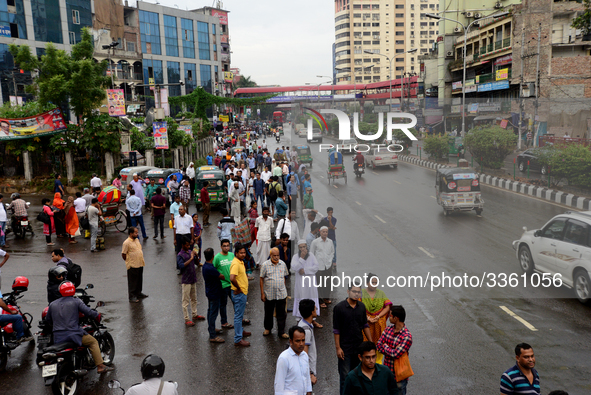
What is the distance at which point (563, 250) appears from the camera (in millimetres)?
9891

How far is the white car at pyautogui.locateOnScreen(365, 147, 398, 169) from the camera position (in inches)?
474

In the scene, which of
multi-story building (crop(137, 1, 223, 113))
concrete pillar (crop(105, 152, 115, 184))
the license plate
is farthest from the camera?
multi-story building (crop(137, 1, 223, 113))

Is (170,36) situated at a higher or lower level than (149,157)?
higher

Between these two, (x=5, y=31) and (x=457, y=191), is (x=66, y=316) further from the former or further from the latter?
(x=5, y=31)

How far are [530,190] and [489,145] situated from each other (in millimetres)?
1507

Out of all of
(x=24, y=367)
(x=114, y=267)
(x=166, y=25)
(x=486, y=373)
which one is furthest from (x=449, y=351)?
(x=166, y=25)

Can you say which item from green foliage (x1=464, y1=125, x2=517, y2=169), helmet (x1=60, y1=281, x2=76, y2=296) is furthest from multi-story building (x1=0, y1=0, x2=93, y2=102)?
helmet (x1=60, y1=281, x2=76, y2=296)

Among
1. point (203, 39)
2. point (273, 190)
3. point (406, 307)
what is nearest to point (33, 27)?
point (203, 39)

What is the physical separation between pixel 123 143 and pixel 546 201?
22.5m

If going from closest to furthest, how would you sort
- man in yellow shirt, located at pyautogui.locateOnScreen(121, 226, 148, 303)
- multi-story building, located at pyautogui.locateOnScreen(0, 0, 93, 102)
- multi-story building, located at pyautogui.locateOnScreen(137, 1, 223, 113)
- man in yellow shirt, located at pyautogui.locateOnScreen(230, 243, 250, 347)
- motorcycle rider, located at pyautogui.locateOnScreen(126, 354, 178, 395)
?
1. motorcycle rider, located at pyautogui.locateOnScreen(126, 354, 178, 395)
2. man in yellow shirt, located at pyautogui.locateOnScreen(230, 243, 250, 347)
3. man in yellow shirt, located at pyautogui.locateOnScreen(121, 226, 148, 303)
4. multi-story building, located at pyautogui.locateOnScreen(0, 0, 93, 102)
5. multi-story building, located at pyautogui.locateOnScreen(137, 1, 223, 113)

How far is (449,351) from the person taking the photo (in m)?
8.01

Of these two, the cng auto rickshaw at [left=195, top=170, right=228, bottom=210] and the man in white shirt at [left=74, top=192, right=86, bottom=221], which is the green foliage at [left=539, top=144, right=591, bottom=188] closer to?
the cng auto rickshaw at [left=195, top=170, right=228, bottom=210]

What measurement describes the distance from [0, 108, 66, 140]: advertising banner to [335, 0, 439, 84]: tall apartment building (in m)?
132

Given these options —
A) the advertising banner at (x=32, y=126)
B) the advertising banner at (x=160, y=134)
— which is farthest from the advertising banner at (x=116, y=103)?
the advertising banner at (x=32, y=126)
